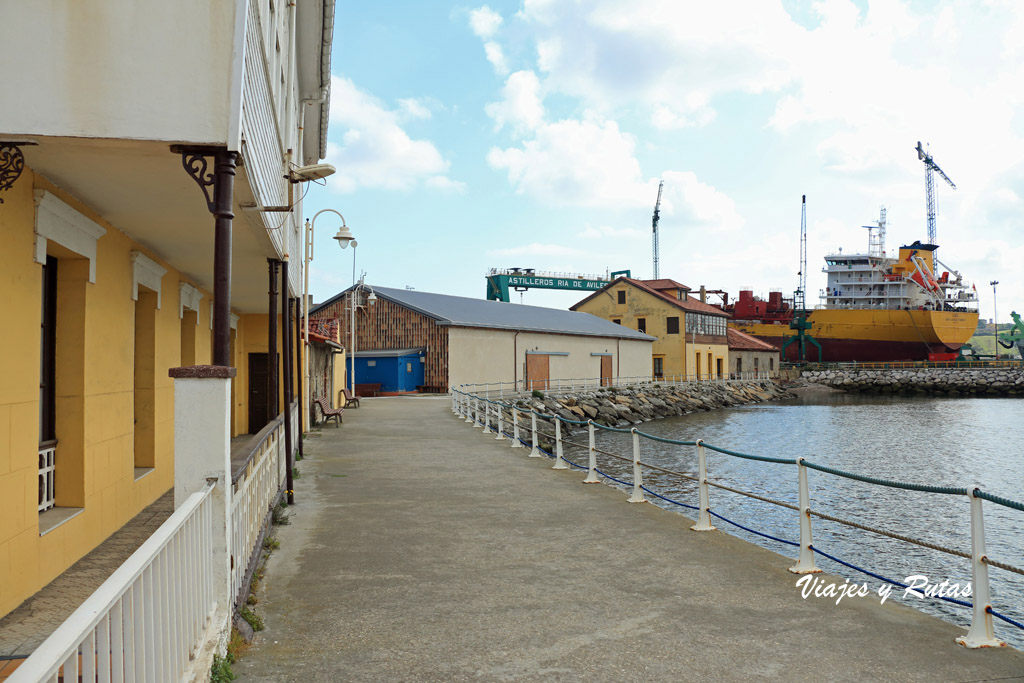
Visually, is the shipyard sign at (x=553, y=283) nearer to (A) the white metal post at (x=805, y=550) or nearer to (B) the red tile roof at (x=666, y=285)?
(B) the red tile roof at (x=666, y=285)

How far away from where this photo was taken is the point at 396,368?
37.3 metres

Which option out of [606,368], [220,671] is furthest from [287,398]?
[606,368]

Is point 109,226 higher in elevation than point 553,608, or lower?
higher

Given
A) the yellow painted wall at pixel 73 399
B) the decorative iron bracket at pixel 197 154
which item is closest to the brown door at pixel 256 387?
the yellow painted wall at pixel 73 399

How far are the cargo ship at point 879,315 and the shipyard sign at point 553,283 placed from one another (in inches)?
774

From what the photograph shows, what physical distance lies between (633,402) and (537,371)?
5.57 metres

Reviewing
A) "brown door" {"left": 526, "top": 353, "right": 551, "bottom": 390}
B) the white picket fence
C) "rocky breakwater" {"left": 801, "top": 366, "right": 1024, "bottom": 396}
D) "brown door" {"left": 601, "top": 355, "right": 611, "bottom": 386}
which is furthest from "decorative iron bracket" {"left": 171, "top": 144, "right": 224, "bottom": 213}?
"rocky breakwater" {"left": 801, "top": 366, "right": 1024, "bottom": 396}

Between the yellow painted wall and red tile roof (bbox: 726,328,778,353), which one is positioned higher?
red tile roof (bbox: 726,328,778,353)

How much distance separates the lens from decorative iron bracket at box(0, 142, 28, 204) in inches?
187

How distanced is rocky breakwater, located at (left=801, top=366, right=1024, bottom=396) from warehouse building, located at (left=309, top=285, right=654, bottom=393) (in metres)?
33.1

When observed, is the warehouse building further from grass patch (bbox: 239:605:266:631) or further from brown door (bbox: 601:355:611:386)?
grass patch (bbox: 239:605:266:631)

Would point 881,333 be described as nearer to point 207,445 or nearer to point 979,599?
point 979,599

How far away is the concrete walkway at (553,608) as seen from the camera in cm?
437

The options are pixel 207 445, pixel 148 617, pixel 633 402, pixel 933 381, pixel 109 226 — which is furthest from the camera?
pixel 933 381
